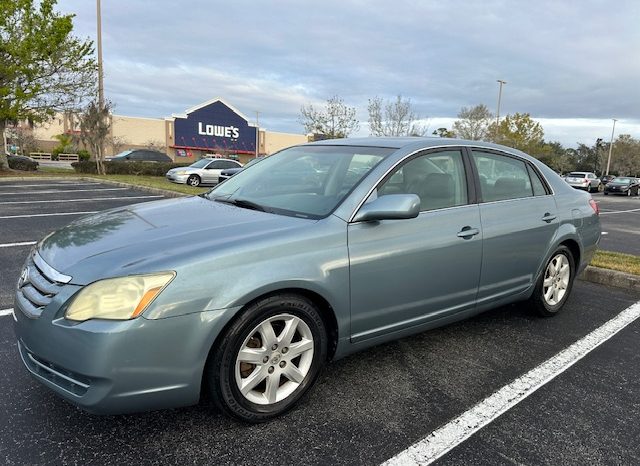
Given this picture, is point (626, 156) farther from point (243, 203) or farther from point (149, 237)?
point (149, 237)

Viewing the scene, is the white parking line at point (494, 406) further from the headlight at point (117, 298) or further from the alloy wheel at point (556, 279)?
the headlight at point (117, 298)

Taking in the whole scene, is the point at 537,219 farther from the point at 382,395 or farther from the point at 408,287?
the point at 382,395

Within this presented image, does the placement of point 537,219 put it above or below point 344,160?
below

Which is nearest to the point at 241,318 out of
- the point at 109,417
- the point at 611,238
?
the point at 109,417

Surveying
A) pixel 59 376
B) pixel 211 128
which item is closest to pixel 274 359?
pixel 59 376

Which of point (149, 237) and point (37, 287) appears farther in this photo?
point (149, 237)

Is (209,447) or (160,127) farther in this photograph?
(160,127)

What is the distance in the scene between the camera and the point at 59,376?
2199mm

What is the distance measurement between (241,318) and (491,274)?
2.06m

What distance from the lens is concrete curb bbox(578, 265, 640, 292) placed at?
5.23 meters

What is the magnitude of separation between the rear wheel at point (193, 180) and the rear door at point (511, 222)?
19.0m

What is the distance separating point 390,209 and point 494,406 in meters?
1.31

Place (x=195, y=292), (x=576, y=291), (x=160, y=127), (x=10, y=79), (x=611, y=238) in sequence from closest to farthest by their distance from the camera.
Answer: (x=195, y=292), (x=576, y=291), (x=611, y=238), (x=10, y=79), (x=160, y=127)

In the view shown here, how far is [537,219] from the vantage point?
3898mm
